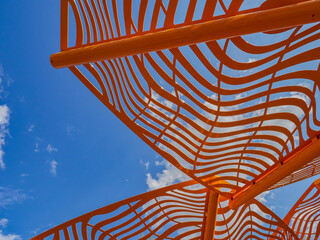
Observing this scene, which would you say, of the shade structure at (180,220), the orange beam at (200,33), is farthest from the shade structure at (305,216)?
the orange beam at (200,33)

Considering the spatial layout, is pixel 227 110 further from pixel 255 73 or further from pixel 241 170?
pixel 241 170

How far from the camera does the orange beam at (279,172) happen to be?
4715 mm

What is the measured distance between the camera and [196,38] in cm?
298

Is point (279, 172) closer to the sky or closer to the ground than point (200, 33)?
closer to the ground

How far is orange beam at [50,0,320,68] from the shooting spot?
107 inches

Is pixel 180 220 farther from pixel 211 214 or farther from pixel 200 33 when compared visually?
pixel 200 33

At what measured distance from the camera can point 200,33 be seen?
9.67ft

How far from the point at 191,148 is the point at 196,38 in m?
2.90

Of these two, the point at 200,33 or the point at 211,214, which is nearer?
the point at 200,33

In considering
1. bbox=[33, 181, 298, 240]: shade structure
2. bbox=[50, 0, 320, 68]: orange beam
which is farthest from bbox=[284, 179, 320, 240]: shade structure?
bbox=[50, 0, 320, 68]: orange beam

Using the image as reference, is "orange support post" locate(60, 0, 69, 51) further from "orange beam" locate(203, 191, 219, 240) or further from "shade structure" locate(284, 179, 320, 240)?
"shade structure" locate(284, 179, 320, 240)

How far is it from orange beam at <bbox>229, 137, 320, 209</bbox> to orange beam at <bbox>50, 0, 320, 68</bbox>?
280cm

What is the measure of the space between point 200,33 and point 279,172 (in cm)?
367

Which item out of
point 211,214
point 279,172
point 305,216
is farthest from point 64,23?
point 305,216
